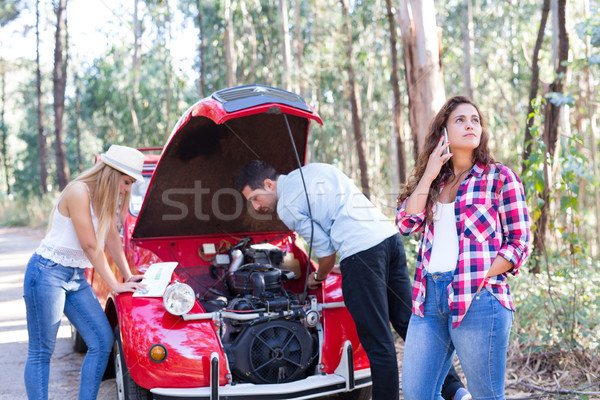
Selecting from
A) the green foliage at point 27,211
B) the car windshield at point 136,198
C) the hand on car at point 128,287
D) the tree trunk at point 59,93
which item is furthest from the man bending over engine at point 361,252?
the green foliage at point 27,211

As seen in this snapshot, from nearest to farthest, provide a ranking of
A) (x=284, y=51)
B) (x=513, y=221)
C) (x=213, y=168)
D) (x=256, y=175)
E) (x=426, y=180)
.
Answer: (x=513, y=221) < (x=426, y=180) < (x=256, y=175) < (x=213, y=168) < (x=284, y=51)

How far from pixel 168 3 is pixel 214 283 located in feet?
68.0

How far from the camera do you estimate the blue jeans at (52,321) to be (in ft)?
12.1

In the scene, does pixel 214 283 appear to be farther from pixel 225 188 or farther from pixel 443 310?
pixel 443 310

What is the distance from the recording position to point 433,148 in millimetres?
2951

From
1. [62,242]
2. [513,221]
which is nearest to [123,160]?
[62,242]

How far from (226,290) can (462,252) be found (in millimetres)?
2729

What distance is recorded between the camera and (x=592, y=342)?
4.55 metres

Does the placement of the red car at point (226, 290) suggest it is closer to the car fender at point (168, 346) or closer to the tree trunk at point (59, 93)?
the car fender at point (168, 346)

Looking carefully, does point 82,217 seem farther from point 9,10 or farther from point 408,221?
point 9,10

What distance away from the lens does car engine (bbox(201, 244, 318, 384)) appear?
3.89 metres

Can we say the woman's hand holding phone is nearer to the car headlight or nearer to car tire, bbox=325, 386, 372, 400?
the car headlight

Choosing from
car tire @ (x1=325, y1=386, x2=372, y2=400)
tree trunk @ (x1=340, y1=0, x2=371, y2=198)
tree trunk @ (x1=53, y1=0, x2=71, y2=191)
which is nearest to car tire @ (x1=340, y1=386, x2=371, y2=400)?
car tire @ (x1=325, y1=386, x2=372, y2=400)

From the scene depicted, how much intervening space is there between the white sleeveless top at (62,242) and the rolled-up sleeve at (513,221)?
2644mm
